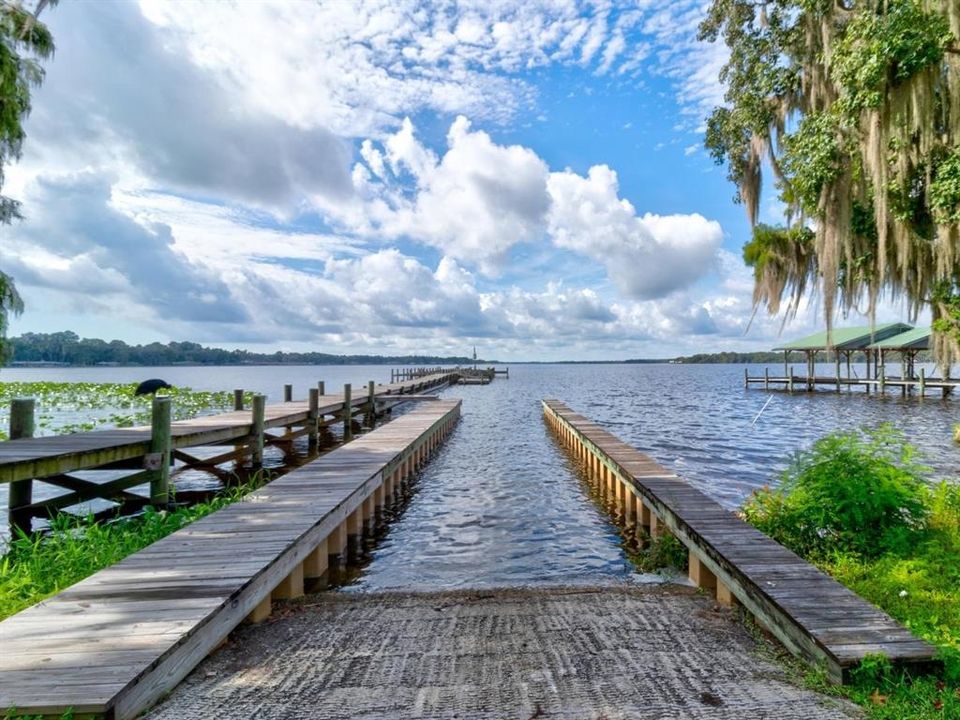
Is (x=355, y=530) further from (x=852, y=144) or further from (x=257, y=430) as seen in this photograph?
(x=852, y=144)

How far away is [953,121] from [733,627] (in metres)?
8.90

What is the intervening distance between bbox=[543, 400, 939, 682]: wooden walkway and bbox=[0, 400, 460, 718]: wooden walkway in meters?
3.64

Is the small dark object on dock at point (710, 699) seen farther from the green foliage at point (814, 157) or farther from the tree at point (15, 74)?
the tree at point (15, 74)

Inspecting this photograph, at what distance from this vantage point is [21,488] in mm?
8195

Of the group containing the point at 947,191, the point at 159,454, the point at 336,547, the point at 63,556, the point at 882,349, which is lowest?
the point at 336,547

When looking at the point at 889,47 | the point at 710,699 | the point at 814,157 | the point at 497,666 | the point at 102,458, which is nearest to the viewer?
the point at 710,699

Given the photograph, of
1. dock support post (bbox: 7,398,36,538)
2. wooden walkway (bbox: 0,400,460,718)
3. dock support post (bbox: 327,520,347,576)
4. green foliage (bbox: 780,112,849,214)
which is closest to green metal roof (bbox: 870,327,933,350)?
green foliage (bbox: 780,112,849,214)

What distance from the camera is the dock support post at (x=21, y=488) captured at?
26.2 ft

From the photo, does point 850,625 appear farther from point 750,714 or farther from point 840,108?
point 840,108

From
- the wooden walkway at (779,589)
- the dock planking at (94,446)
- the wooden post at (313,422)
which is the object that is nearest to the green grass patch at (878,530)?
the wooden walkway at (779,589)

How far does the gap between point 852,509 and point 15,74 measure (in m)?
14.4

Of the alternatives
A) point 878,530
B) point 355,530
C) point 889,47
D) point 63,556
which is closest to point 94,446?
point 63,556

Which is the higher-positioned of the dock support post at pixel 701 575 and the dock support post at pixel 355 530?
the dock support post at pixel 701 575

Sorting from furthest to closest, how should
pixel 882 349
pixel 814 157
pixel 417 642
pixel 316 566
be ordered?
A: pixel 882 349
pixel 814 157
pixel 316 566
pixel 417 642
